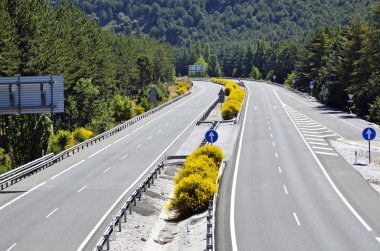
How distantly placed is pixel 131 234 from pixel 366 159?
838 inches

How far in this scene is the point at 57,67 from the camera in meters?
63.6

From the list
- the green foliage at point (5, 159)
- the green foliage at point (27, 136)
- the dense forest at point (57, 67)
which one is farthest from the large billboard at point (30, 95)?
the green foliage at point (5, 159)

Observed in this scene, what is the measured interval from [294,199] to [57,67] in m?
42.7

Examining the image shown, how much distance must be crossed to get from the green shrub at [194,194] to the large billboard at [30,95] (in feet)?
44.6

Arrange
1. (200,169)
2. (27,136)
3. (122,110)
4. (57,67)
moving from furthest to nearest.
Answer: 1. (122,110)
2. (57,67)
3. (27,136)
4. (200,169)

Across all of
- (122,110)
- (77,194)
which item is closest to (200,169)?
(77,194)

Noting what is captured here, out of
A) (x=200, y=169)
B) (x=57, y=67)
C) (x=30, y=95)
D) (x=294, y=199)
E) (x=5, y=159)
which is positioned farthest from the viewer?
(x=57, y=67)

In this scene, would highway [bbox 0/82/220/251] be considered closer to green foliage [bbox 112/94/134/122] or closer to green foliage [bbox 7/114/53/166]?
green foliage [bbox 7/114/53/166]

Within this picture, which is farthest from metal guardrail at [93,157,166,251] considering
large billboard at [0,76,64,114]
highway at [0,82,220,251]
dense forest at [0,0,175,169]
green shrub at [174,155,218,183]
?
dense forest at [0,0,175,169]

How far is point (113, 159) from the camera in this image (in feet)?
145

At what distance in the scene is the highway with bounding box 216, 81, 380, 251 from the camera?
70.3ft

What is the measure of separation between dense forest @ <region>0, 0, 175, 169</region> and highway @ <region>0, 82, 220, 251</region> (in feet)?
18.6

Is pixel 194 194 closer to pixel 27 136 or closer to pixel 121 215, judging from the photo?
pixel 121 215

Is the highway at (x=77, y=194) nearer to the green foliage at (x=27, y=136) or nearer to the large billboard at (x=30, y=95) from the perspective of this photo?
the green foliage at (x=27, y=136)
